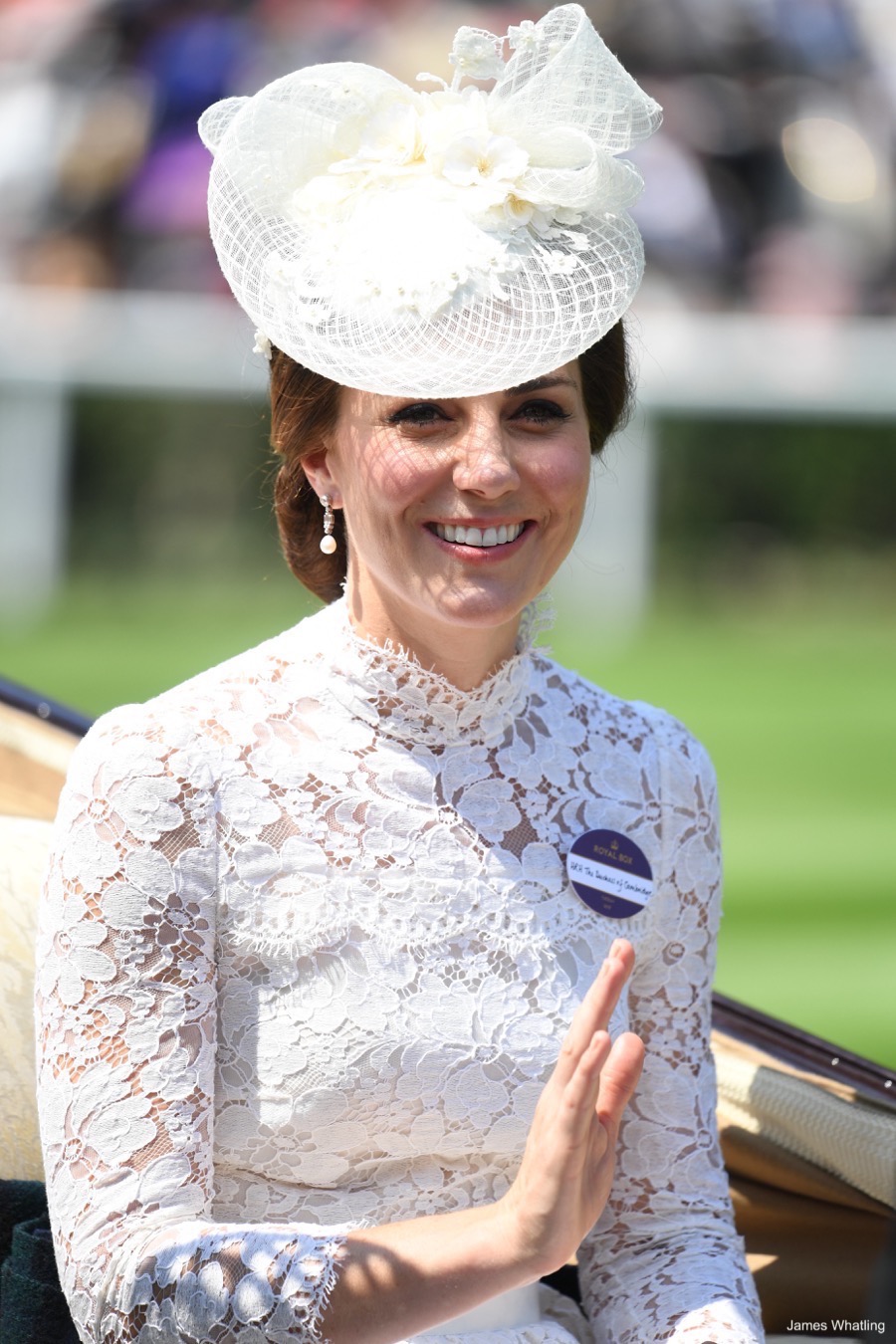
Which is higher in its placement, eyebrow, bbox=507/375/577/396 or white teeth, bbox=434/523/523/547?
eyebrow, bbox=507/375/577/396

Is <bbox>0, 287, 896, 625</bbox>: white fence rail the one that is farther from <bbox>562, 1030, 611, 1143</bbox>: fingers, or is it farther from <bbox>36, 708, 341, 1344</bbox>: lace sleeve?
<bbox>562, 1030, 611, 1143</bbox>: fingers

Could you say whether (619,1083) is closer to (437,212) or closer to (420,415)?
(420,415)

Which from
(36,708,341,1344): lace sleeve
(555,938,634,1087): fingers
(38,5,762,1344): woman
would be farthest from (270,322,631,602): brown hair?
(555,938,634,1087): fingers

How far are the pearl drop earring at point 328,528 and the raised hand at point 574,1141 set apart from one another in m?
0.76

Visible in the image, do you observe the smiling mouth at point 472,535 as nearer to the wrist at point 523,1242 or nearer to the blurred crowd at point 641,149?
the wrist at point 523,1242

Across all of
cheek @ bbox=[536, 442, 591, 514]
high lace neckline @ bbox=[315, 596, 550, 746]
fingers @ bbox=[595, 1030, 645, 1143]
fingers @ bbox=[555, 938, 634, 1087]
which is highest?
cheek @ bbox=[536, 442, 591, 514]

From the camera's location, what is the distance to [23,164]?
51.4 feet

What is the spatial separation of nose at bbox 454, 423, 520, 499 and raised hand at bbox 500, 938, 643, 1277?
1.91ft

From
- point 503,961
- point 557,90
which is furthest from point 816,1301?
point 557,90

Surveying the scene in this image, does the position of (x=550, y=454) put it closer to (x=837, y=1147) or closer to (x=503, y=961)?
(x=503, y=961)

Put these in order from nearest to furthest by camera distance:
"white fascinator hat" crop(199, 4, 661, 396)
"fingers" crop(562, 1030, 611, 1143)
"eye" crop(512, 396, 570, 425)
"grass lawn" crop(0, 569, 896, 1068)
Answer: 1. "fingers" crop(562, 1030, 611, 1143)
2. "white fascinator hat" crop(199, 4, 661, 396)
3. "eye" crop(512, 396, 570, 425)
4. "grass lawn" crop(0, 569, 896, 1068)

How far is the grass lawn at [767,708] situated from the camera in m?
6.76

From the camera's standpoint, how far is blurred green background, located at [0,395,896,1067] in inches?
291

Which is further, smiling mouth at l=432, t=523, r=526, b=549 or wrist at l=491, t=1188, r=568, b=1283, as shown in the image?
smiling mouth at l=432, t=523, r=526, b=549
